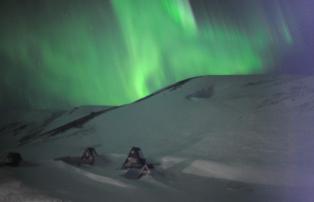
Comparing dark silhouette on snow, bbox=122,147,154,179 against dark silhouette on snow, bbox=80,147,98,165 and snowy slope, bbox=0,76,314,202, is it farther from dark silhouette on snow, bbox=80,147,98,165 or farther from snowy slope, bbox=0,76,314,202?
dark silhouette on snow, bbox=80,147,98,165

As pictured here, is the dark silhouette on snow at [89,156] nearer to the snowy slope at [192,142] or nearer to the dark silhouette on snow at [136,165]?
the snowy slope at [192,142]

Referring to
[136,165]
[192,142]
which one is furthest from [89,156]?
[192,142]

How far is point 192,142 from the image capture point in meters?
2.89

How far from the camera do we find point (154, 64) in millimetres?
3357

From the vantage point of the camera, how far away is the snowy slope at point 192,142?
2291 millimetres

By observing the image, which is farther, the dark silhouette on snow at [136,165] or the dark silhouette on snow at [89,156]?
the dark silhouette on snow at [89,156]

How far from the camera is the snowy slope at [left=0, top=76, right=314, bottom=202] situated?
7.52 ft

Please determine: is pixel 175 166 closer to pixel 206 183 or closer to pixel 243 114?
pixel 206 183

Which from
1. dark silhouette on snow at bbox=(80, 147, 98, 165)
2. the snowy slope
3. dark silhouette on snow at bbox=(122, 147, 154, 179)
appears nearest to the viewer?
the snowy slope

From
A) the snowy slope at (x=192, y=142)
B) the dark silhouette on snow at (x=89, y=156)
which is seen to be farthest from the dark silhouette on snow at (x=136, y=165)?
the dark silhouette on snow at (x=89, y=156)

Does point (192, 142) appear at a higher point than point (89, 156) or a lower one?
lower

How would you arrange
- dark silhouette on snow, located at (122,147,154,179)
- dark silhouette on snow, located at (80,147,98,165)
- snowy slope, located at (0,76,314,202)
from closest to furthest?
snowy slope, located at (0,76,314,202) < dark silhouette on snow, located at (122,147,154,179) < dark silhouette on snow, located at (80,147,98,165)

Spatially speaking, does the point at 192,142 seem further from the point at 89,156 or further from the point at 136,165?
the point at 89,156

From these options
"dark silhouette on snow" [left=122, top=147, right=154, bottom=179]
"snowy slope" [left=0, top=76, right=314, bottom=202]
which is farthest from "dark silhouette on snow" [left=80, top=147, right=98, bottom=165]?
"dark silhouette on snow" [left=122, top=147, right=154, bottom=179]
